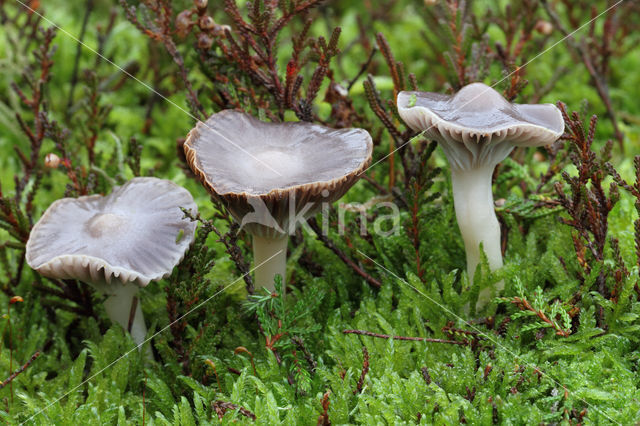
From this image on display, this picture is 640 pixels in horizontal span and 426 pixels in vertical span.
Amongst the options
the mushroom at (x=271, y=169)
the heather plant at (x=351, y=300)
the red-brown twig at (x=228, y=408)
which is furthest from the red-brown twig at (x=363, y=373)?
the mushroom at (x=271, y=169)

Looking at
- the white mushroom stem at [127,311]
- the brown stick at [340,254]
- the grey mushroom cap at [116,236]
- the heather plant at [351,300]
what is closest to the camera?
the heather plant at [351,300]

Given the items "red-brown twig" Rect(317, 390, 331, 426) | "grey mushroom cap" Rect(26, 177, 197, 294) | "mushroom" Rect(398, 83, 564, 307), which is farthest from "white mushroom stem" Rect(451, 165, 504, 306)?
"grey mushroom cap" Rect(26, 177, 197, 294)

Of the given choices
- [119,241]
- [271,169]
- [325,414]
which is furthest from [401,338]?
[119,241]

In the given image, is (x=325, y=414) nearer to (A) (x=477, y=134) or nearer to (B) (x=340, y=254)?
(B) (x=340, y=254)

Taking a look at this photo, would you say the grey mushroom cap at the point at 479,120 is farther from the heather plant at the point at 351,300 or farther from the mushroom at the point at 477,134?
the heather plant at the point at 351,300

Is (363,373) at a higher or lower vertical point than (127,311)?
lower

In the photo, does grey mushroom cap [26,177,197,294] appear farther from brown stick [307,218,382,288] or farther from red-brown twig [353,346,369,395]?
red-brown twig [353,346,369,395]
